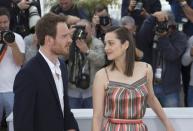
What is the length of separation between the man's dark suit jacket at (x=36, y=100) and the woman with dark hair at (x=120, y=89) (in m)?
0.35

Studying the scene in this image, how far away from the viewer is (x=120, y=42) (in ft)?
10.5

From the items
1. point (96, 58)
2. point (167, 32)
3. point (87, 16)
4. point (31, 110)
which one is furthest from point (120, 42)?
point (87, 16)

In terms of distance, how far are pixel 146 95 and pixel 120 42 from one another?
446mm

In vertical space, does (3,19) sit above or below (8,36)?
above

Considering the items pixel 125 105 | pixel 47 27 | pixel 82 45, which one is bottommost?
pixel 125 105

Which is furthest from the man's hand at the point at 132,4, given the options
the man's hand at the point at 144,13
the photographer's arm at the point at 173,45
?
the photographer's arm at the point at 173,45

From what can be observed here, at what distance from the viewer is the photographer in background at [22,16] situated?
18.6 feet

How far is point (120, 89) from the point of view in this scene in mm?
3146

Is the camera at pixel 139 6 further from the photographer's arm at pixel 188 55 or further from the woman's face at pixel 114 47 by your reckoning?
the woman's face at pixel 114 47

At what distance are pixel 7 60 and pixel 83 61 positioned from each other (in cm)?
93

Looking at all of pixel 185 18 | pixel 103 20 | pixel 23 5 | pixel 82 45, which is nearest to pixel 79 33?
pixel 82 45

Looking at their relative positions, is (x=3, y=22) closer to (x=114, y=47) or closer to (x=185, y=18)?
(x=114, y=47)

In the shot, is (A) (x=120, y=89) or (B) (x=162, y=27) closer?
(A) (x=120, y=89)

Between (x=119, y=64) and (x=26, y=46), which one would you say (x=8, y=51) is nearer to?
(x=26, y=46)
